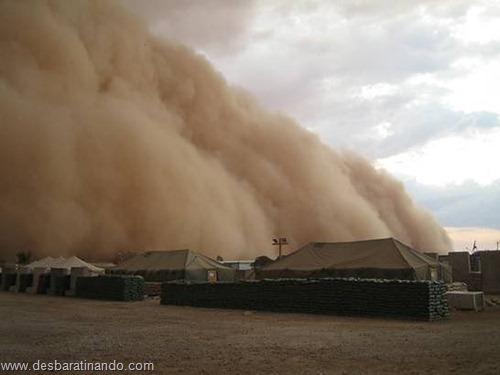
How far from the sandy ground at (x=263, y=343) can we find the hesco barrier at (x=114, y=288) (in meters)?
5.26

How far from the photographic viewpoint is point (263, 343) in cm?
752

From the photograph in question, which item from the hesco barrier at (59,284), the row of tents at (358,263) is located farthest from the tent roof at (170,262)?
the hesco barrier at (59,284)

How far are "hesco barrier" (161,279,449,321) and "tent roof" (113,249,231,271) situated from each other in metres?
5.69

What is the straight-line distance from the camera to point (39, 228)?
30594 mm

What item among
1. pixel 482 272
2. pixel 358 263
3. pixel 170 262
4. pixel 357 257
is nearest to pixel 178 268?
pixel 170 262

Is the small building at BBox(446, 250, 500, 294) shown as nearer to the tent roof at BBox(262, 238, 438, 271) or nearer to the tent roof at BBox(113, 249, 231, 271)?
the tent roof at BBox(262, 238, 438, 271)

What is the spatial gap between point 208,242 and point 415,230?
81.7 ft

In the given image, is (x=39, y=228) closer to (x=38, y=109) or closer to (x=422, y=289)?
(x=38, y=109)

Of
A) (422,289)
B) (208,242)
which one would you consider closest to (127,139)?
(208,242)

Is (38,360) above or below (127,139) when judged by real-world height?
below

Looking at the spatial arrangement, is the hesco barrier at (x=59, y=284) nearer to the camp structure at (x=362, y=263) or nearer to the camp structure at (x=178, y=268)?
the camp structure at (x=178, y=268)

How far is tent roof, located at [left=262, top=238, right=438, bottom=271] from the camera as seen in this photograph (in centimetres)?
1489

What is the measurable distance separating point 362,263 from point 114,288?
7.85 m

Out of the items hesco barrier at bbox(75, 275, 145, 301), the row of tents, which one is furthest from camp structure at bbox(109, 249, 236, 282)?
hesco barrier at bbox(75, 275, 145, 301)
